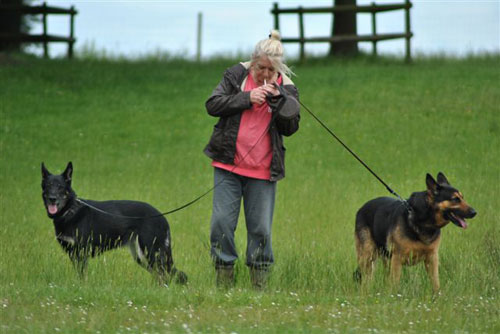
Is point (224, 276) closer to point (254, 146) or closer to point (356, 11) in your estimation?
point (254, 146)

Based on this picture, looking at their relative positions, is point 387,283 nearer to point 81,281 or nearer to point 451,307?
point 451,307

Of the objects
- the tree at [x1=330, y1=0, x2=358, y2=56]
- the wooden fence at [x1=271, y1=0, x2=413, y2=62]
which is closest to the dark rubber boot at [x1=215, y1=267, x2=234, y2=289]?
the wooden fence at [x1=271, y1=0, x2=413, y2=62]

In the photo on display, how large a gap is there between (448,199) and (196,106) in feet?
44.6

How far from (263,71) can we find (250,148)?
0.69 m

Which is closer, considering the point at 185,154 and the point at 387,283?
the point at 387,283

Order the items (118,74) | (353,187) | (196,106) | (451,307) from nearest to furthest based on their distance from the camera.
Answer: (451,307) → (353,187) → (196,106) → (118,74)

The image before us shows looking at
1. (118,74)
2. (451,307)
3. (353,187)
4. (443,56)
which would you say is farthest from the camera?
(443,56)

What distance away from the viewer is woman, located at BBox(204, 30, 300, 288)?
24.9ft

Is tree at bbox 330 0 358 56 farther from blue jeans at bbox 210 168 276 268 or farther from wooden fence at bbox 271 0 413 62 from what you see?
blue jeans at bbox 210 168 276 268

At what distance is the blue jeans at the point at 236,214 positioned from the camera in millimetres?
7781

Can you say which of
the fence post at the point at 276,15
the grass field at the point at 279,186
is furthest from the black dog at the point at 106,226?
the fence post at the point at 276,15

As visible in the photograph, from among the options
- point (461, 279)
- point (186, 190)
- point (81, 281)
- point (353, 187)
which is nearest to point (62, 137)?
point (186, 190)

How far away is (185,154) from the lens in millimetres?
18000

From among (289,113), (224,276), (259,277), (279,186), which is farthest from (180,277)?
(279,186)
